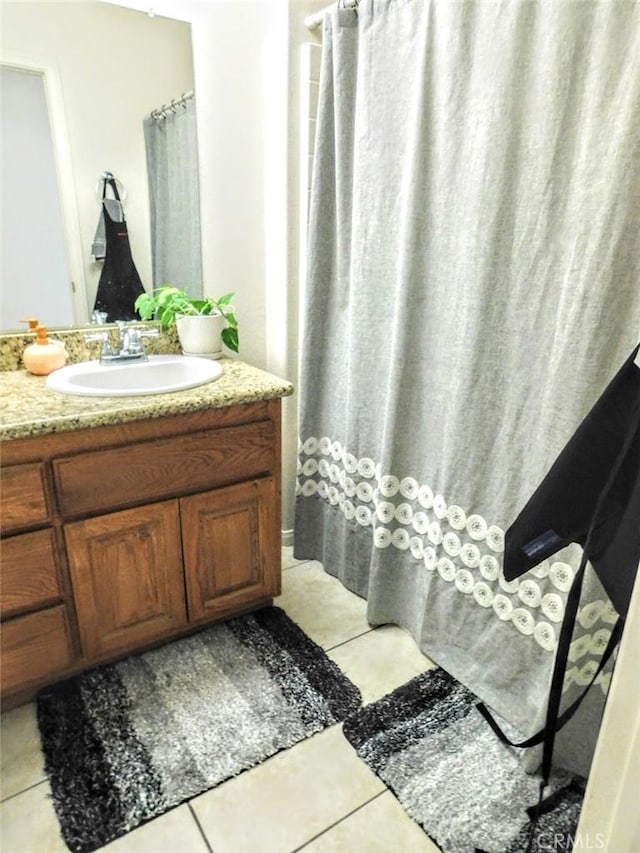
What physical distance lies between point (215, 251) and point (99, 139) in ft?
1.51

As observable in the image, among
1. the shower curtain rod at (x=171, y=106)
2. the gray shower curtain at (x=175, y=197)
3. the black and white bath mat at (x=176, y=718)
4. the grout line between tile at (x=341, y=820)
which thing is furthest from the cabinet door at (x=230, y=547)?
the shower curtain rod at (x=171, y=106)

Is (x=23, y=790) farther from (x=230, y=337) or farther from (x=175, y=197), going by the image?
(x=175, y=197)

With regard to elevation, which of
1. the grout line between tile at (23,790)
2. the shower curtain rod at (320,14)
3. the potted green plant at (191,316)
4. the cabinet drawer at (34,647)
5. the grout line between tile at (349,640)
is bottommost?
the grout line between tile at (23,790)

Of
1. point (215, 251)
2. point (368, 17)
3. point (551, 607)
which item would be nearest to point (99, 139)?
point (215, 251)

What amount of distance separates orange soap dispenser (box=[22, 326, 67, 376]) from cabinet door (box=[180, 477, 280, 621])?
0.56 meters

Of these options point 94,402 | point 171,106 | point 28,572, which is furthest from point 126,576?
point 171,106

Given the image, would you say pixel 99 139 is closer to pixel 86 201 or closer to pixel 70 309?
pixel 86 201

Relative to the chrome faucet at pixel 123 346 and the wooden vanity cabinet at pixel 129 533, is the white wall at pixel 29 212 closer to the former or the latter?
the chrome faucet at pixel 123 346

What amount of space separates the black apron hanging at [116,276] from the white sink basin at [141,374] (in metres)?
0.18

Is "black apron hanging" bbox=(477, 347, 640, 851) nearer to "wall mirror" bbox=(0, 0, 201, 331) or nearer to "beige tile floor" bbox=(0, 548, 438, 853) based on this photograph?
"beige tile floor" bbox=(0, 548, 438, 853)

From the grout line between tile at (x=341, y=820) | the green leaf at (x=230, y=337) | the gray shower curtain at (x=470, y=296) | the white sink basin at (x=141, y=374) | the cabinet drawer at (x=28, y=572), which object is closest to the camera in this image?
the gray shower curtain at (x=470, y=296)

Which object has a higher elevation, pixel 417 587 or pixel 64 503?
pixel 64 503

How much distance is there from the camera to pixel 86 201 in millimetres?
1594

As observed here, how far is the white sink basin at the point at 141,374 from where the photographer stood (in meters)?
1.51
